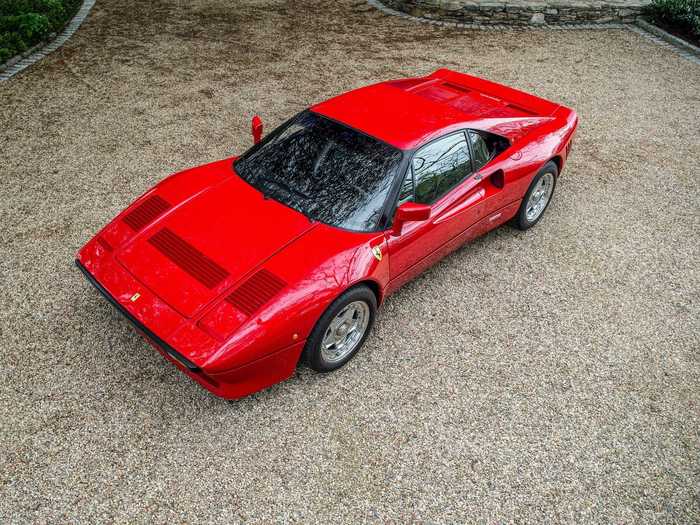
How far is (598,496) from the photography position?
3.20 m

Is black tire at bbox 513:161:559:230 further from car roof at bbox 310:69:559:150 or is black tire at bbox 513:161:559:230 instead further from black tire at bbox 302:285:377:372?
black tire at bbox 302:285:377:372

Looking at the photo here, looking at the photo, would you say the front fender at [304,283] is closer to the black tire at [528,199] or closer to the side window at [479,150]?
the side window at [479,150]

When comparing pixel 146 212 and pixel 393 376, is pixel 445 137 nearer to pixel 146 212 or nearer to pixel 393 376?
pixel 393 376

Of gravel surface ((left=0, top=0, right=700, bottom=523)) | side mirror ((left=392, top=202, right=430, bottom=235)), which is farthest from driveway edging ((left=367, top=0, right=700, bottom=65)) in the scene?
side mirror ((left=392, top=202, right=430, bottom=235))

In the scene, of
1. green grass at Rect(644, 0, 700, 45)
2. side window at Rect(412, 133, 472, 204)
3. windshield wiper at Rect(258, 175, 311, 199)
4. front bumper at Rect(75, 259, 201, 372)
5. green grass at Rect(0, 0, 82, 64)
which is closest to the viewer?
front bumper at Rect(75, 259, 201, 372)

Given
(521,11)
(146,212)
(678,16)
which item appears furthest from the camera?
(521,11)

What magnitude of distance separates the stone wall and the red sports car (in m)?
6.73

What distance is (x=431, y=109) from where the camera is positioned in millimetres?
4387

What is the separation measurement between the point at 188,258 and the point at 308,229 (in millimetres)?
804

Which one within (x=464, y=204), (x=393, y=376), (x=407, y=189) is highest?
(x=407, y=189)

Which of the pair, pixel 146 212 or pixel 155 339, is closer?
pixel 155 339

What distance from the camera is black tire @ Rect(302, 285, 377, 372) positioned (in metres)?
3.42

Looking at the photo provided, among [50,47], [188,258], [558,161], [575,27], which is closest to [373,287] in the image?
[188,258]

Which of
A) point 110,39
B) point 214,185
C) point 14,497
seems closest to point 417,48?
point 110,39
